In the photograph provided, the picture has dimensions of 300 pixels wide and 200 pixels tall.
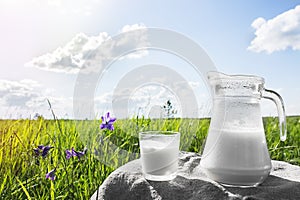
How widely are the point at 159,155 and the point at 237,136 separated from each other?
321 mm

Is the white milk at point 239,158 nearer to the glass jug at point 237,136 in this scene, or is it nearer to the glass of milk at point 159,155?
the glass jug at point 237,136

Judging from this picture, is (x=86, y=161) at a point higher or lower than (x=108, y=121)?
lower

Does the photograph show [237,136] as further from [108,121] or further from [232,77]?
[108,121]

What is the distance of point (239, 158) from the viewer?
1.35m

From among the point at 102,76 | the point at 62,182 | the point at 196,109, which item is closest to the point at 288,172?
the point at 196,109

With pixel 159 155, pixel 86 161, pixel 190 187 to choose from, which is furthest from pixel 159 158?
pixel 86 161

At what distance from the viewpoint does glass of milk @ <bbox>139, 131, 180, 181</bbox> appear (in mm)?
1460

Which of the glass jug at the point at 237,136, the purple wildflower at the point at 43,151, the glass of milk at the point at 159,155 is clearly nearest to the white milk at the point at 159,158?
the glass of milk at the point at 159,155

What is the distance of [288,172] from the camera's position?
5.28ft

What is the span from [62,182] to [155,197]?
1.01 m

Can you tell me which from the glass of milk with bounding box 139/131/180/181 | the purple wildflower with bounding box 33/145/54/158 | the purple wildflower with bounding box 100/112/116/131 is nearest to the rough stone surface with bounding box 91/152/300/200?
the glass of milk with bounding box 139/131/180/181

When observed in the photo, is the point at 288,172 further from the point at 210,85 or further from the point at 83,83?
the point at 83,83

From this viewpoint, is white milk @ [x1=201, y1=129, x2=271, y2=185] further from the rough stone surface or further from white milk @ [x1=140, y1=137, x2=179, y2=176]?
white milk @ [x1=140, y1=137, x2=179, y2=176]

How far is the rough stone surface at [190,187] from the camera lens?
51.6 inches
